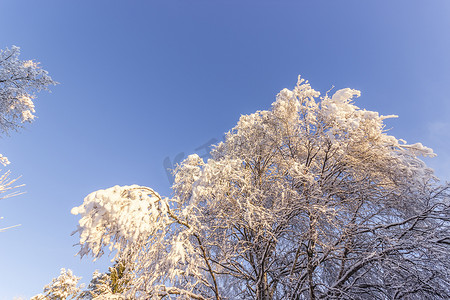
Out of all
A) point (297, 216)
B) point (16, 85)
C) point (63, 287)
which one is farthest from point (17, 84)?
point (297, 216)

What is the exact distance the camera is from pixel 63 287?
8.58m

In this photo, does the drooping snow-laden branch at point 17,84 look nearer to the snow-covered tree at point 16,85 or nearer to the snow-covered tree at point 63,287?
the snow-covered tree at point 16,85

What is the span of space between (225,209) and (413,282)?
365 cm

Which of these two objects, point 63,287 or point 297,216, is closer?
point 297,216

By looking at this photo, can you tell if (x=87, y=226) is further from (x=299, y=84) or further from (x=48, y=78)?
(x=48, y=78)

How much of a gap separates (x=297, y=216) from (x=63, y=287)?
9.51 metres

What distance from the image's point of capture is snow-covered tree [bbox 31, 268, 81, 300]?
333 inches

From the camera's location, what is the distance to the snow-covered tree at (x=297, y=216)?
10.5 feet

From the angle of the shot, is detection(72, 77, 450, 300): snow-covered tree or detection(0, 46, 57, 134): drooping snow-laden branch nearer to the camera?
detection(72, 77, 450, 300): snow-covered tree

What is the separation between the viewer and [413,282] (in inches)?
148

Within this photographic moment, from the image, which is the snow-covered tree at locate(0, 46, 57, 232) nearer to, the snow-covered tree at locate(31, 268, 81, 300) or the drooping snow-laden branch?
the drooping snow-laden branch

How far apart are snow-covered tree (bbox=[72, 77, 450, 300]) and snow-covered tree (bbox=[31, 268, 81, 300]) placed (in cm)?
602

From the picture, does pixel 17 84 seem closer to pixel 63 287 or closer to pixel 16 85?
pixel 16 85

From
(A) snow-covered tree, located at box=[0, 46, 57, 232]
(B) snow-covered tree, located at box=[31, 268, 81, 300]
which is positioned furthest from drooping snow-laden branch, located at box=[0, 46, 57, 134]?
(B) snow-covered tree, located at box=[31, 268, 81, 300]
